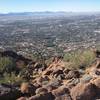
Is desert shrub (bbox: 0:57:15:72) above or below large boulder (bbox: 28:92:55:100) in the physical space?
below

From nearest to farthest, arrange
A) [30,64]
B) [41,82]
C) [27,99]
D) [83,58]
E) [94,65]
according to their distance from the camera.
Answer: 1. [27,99]
2. [41,82]
3. [94,65]
4. [83,58]
5. [30,64]

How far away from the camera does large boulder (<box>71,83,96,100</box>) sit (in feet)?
41.7

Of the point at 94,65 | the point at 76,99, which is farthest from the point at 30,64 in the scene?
the point at 76,99

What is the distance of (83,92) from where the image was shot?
1285cm

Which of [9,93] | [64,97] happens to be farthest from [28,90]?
[64,97]

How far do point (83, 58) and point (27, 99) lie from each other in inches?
392

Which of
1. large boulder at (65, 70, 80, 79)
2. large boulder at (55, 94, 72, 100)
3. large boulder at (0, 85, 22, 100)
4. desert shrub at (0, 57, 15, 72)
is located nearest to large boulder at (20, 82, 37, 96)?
large boulder at (0, 85, 22, 100)

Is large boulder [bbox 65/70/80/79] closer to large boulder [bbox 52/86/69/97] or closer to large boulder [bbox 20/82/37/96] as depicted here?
large boulder [bbox 20/82/37/96]

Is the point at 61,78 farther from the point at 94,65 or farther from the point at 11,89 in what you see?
the point at 11,89

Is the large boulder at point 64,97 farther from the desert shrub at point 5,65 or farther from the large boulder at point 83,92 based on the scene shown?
the desert shrub at point 5,65

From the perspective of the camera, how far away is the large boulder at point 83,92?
12711 mm

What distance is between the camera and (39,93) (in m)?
13.2

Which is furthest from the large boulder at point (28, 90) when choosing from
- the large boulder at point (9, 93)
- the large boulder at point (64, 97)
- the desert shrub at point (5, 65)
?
the desert shrub at point (5, 65)

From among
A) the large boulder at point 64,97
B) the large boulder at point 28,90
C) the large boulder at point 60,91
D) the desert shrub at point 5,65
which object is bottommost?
the desert shrub at point 5,65
